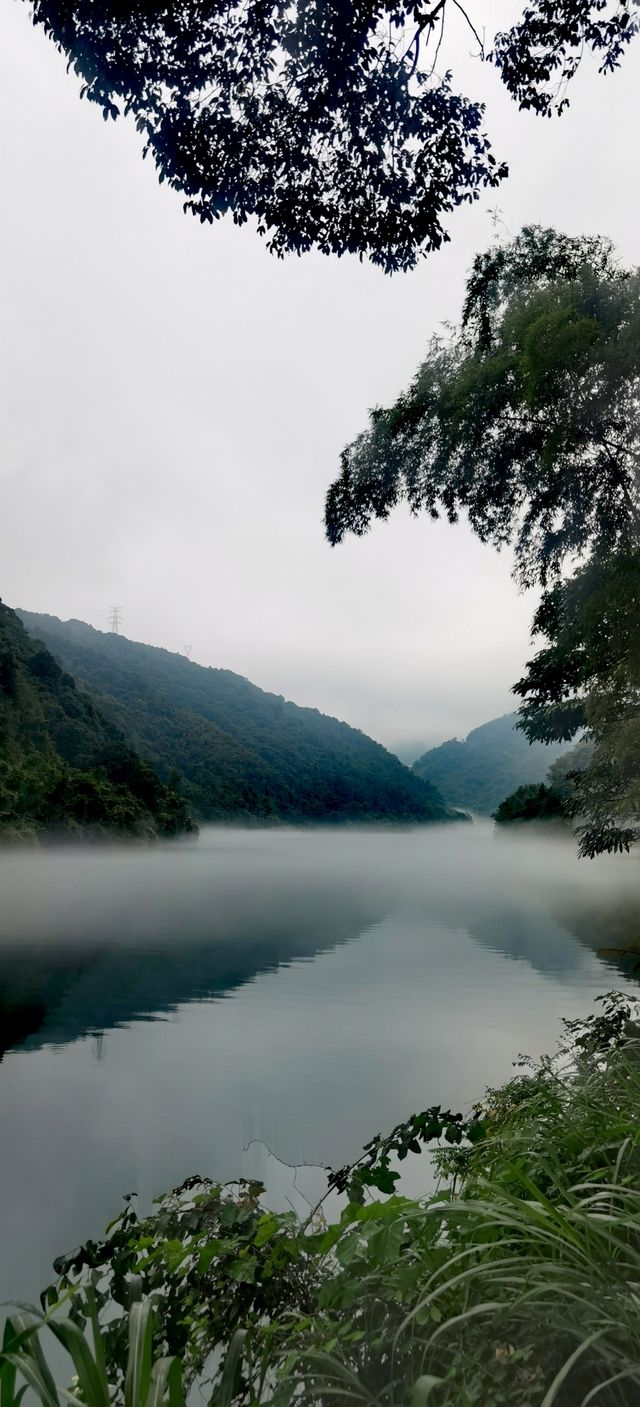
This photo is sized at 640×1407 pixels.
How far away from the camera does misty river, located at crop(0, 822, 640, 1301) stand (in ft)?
12.0

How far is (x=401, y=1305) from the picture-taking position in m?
1.31

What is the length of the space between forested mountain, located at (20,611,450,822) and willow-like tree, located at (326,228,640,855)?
23.6 metres

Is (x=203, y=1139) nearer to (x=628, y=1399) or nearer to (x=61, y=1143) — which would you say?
(x=61, y=1143)

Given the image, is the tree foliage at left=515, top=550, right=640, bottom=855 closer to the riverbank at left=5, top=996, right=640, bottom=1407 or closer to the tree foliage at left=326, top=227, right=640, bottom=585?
the tree foliage at left=326, top=227, right=640, bottom=585

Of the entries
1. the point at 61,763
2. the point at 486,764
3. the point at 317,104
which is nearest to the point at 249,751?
the point at 61,763

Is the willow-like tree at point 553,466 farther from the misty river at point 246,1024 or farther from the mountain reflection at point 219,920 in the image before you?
the mountain reflection at point 219,920

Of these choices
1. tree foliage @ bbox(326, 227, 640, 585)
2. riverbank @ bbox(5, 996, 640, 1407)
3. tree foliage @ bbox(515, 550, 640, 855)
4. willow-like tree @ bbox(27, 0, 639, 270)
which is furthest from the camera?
tree foliage @ bbox(515, 550, 640, 855)

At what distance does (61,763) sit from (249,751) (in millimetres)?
9533

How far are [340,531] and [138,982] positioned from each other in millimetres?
4816

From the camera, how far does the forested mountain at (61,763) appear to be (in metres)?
24.4

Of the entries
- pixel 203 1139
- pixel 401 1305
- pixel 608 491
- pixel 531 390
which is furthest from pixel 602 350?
pixel 401 1305

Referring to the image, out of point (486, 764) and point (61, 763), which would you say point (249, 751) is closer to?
point (61, 763)

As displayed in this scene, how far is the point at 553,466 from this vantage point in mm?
7105

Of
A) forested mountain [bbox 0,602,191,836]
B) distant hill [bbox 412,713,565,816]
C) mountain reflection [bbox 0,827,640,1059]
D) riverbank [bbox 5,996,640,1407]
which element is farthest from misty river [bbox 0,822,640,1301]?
forested mountain [bbox 0,602,191,836]
